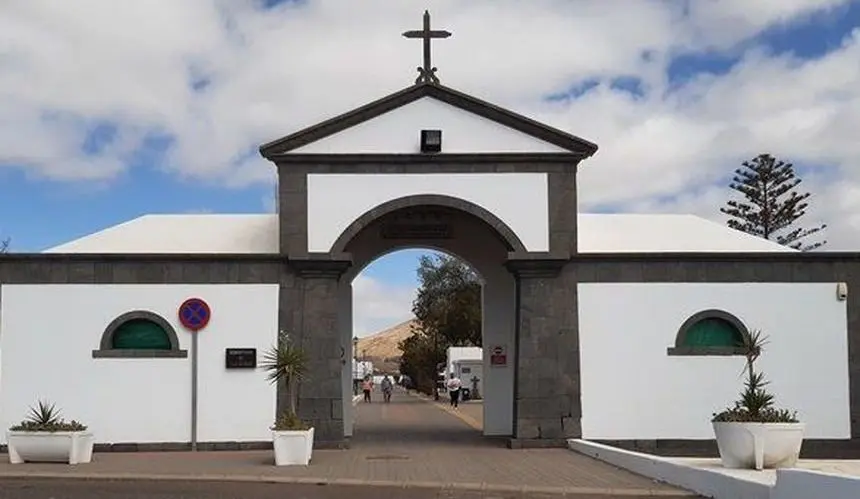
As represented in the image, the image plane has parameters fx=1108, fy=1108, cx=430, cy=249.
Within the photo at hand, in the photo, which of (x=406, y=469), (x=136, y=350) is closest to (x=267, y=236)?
(x=136, y=350)

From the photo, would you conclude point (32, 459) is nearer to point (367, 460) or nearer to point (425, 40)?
point (367, 460)

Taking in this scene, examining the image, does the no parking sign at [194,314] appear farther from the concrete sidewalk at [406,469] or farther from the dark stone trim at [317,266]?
the concrete sidewalk at [406,469]

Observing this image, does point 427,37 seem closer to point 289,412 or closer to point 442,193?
point 442,193

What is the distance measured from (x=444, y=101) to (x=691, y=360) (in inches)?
262

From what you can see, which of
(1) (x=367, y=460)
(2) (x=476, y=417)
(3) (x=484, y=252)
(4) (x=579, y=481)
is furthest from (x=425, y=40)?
(2) (x=476, y=417)

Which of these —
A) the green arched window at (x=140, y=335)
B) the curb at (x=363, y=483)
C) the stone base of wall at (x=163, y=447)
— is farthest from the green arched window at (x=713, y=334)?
the green arched window at (x=140, y=335)

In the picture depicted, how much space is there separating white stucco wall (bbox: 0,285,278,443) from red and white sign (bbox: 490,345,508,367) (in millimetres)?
5571

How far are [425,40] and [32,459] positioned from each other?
10509 millimetres

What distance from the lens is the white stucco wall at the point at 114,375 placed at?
19906 mm

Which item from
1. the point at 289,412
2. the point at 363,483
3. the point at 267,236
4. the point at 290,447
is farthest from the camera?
the point at 267,236

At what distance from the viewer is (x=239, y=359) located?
20.1 meters

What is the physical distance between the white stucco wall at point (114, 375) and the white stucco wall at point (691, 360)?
20.0 feet

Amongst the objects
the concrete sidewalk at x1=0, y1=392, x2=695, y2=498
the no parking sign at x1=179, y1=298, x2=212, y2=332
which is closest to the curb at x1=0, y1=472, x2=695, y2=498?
the concrete sidewalk at x1=0, y1=392, x2=695, y2=498

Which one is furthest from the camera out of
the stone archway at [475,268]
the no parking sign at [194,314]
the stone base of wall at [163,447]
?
the stone archway at [475,268]
